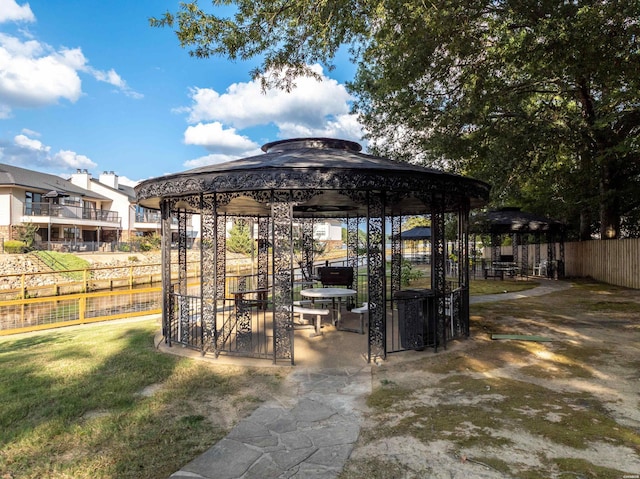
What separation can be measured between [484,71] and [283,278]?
8.43 m

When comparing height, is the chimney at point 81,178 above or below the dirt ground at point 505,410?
above

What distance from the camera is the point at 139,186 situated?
292 inches

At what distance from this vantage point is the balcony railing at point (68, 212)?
104ft

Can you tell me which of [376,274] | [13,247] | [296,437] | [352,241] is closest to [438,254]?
[376,274]

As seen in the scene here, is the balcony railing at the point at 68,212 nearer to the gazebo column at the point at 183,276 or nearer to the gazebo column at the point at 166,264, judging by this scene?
the gazebo column at the point at 183,276

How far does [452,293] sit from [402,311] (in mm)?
1282

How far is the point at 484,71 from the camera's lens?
10.7 meters

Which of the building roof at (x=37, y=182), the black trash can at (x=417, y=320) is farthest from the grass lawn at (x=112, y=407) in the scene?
the building roof at (x=37, y=182)

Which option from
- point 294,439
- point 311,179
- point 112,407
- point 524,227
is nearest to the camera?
point 294,439

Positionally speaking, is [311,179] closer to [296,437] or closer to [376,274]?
[376,274]

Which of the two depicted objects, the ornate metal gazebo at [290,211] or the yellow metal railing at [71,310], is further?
the yellow metal railing at [71,310]

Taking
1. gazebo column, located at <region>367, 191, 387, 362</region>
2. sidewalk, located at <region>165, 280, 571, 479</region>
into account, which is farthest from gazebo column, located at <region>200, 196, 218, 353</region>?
gazebo column, located at <region>367, 191, 387, 362</region>

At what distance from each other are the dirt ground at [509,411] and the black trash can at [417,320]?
42cm

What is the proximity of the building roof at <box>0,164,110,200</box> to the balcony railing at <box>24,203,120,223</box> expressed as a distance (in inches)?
62.1
